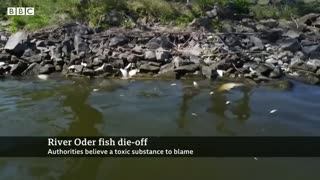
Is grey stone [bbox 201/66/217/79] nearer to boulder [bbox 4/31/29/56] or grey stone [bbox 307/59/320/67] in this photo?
grey stone [bbox 307/59/320/67]

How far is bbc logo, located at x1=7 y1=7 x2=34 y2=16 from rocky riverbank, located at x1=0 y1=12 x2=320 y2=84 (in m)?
2.88

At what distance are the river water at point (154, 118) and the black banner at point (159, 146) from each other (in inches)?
7.9

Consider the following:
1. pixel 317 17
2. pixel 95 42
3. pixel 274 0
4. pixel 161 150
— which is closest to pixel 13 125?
pixel 161 150

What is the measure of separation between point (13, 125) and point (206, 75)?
572 cm

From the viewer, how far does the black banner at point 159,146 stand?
6.64 metres

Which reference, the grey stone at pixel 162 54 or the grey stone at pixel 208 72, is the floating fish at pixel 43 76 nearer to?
the grey stone at pixel 162 54

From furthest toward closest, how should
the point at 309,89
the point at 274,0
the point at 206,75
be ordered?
the point at 274,0, the point at 206,75, the point at 309,89

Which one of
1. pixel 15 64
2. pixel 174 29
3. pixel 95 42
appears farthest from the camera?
pixel 174 29

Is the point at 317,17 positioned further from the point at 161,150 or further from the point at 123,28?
the point at 161,150

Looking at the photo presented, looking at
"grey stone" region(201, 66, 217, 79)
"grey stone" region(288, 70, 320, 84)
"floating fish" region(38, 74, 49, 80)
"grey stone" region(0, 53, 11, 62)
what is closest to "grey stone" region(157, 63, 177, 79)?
"grey stone" region(201, 66, 217, 79)

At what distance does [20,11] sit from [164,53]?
363 inches

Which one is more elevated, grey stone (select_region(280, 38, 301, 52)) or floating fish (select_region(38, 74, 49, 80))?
grey stone (select_region(280, 38, 301, 52))

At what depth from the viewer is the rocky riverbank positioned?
11.9 meters

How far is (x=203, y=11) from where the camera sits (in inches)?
734
